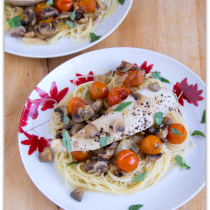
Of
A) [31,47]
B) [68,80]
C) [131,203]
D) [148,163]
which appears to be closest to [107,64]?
[68,80]

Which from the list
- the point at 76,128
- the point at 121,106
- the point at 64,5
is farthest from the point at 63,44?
the point at 121,106

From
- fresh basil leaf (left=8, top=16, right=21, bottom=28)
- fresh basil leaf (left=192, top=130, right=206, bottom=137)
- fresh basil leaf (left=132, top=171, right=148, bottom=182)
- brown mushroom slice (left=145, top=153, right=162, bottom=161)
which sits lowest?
fresh basil leaf (left=132, top=171, right=148, bottom=182)

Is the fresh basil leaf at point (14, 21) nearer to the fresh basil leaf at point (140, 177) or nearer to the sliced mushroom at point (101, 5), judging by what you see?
the sliced mushroom at point (101, 5)

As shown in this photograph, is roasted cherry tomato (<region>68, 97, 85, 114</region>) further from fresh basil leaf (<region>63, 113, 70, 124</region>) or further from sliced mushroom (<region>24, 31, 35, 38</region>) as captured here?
sliced mushroom (<region>24, 31, 35, 38</region>)

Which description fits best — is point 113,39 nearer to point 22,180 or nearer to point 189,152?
point 189,152

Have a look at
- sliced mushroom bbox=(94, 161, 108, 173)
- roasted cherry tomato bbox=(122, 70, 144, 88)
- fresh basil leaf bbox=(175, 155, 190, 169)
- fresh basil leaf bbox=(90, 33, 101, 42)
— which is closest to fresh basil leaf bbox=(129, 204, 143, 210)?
sliced mushroom bbox=(94, 161, 108, 173)

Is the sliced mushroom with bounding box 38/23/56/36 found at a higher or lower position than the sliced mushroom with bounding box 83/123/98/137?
higher

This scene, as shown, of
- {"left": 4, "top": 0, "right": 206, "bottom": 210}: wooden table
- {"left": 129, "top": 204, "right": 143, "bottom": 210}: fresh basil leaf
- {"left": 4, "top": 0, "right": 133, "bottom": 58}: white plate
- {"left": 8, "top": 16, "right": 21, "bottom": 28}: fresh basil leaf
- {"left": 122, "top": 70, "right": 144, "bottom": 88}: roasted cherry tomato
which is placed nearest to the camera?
{"left": 129, "top": 204, "right": 143, "bottom": 210}: fresh basil leaf

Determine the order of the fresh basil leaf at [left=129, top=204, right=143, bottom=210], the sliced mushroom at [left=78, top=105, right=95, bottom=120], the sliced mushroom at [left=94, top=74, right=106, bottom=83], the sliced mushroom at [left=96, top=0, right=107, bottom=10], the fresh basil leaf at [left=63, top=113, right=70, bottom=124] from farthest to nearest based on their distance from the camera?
the sliced mushroom at [left=96, top=0, right=107, bottom=10]
the sliced mushroom at [left=94, top=74, right=106, bottom=83]
the fresh basil leaf at [left=63, top=113, right=70, bottom=124]
the sliced mushroom at [left=78, top=105, right=95, bottom=120]
the fresh basil leaf at [left=129, top=204, right=143, bottom=210]
